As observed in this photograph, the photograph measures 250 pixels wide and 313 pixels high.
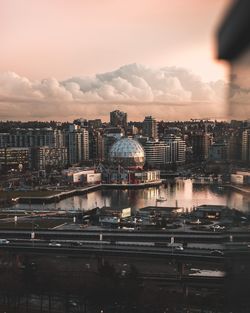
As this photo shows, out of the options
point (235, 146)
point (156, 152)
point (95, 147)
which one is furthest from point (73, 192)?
point (235, 146)

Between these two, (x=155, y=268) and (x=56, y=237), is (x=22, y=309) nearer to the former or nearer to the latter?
(x=155, y=268)

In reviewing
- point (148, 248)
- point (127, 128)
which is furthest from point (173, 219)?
point (127, 128)

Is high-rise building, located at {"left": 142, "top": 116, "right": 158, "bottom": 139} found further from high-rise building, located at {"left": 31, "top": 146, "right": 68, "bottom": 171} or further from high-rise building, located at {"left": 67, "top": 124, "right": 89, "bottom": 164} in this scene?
high-rise building, located at {"left": 31, "top": 146, "right": 68, "bottom": 171}

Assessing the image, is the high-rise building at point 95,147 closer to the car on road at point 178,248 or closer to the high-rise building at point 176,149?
the high-rise building at point 176,149

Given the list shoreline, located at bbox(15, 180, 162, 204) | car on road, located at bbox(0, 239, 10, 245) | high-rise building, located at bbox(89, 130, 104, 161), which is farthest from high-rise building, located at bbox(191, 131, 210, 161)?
car on road, located at bbox(0, 239, 10, 245)

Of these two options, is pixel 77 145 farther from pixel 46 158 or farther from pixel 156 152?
pixel 156 152

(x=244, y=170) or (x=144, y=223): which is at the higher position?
(x=244, y=170)
